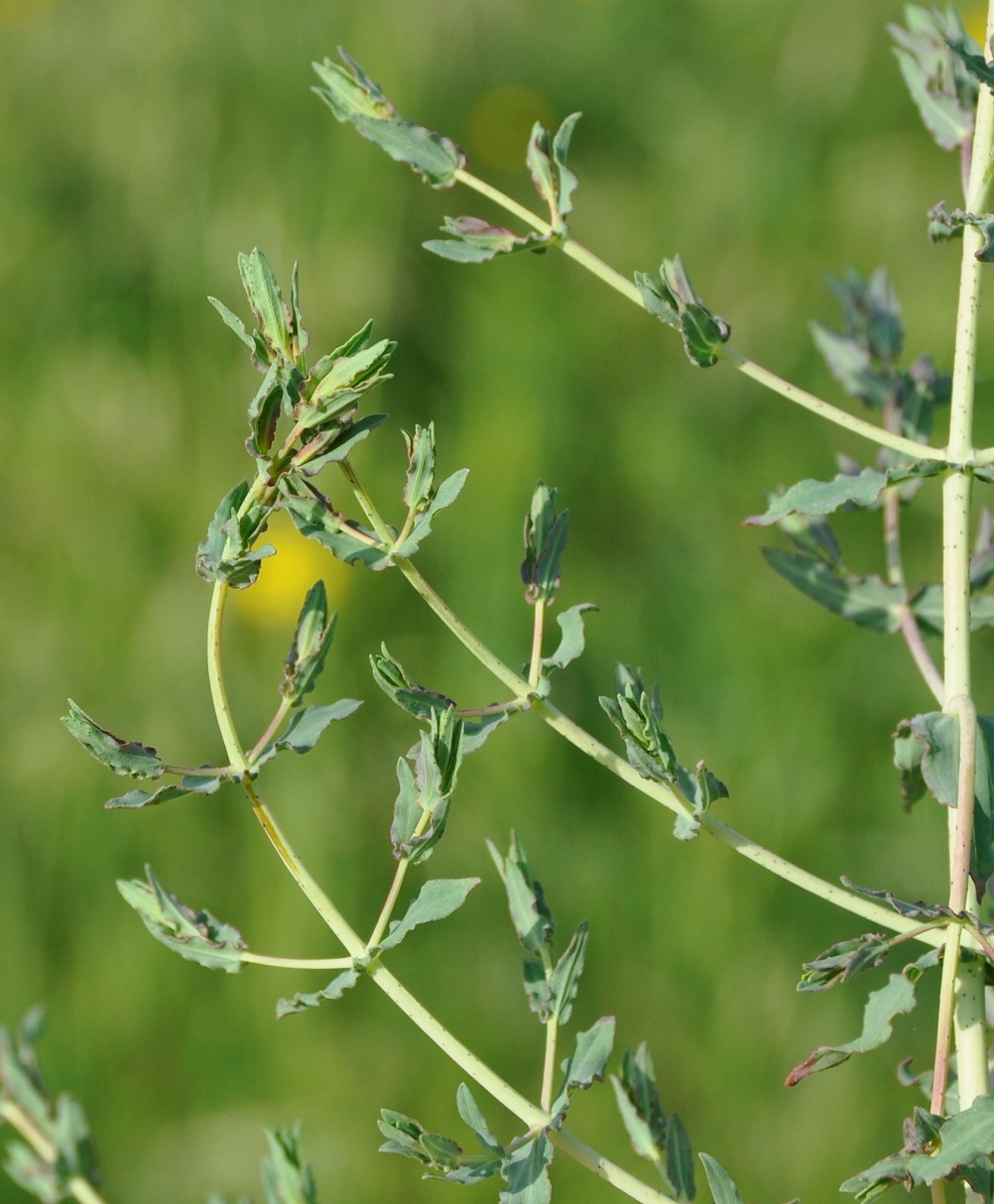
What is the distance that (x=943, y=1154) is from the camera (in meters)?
0.59

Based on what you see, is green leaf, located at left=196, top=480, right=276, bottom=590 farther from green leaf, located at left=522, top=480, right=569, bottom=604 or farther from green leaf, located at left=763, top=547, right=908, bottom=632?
green leaf, located at left=763, top=547, right=908, bottom=632

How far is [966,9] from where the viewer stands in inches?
119

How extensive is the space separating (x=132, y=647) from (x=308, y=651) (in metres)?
1.62

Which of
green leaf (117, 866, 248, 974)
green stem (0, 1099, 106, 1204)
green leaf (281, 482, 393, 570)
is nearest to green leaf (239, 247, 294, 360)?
green leaf (281, 482, 393, 570)

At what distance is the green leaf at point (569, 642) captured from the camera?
0.72m

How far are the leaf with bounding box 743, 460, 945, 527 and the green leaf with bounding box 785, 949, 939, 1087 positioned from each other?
0.23 m

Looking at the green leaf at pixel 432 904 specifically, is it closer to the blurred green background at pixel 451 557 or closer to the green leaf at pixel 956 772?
the green leaf at pixel 956 772

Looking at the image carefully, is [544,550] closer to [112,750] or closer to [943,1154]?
[112,750]

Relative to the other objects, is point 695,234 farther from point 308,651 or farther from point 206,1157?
point 308,651

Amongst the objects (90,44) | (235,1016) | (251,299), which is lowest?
(235,1016)

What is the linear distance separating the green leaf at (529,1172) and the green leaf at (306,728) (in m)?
0.22

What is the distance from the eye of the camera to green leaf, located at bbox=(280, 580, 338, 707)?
696mm

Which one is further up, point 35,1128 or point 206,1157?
point 35,1128

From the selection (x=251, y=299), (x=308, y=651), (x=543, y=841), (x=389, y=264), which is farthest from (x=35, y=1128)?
(x=389, y=264)
